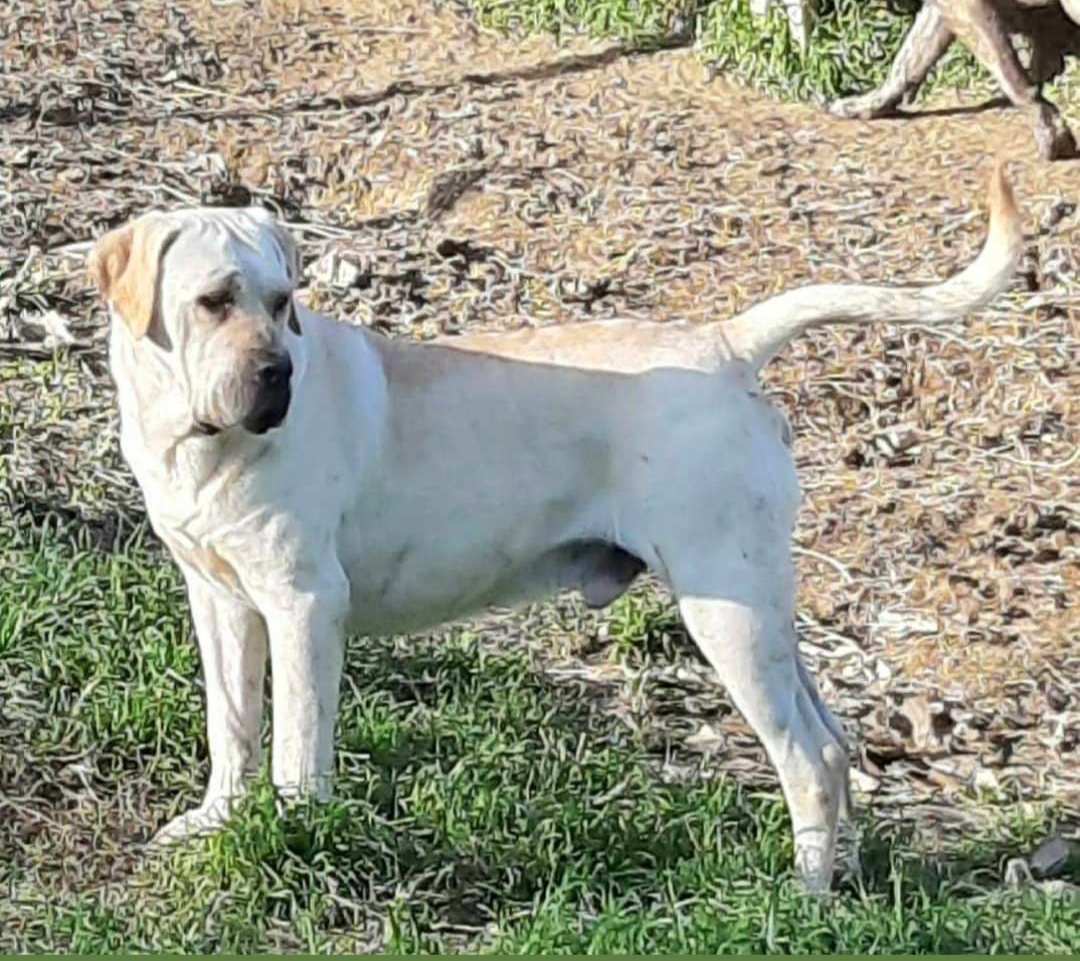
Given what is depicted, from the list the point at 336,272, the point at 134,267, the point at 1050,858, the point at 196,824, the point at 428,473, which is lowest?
the point at 336,272

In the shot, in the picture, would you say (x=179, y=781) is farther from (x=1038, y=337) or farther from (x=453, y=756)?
(x=1038, y=337)

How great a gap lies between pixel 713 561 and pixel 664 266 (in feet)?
13.5

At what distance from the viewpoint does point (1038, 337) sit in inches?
305

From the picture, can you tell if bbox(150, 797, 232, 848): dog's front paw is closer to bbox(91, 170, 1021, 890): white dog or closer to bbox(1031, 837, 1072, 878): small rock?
bbox(91, 170, 1021, 890): white dog

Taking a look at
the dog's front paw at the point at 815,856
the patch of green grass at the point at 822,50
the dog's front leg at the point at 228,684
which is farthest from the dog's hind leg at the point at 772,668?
the patch of green grass at the point at 822,50

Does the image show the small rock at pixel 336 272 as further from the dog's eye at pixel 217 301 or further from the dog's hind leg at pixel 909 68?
the dog's eye at pixel 217 301

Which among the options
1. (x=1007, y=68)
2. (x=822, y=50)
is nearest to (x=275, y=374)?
(x=1007, y=68)

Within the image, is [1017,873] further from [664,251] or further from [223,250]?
[664,251]

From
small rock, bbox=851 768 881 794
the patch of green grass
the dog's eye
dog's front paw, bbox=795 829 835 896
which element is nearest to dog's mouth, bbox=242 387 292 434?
the dog's eye

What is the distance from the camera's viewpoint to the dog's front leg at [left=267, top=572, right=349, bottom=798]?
4484mm

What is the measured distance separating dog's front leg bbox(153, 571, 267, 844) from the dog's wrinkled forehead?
66cm

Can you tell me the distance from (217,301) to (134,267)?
0.17m

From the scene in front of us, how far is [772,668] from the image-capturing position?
458 cm

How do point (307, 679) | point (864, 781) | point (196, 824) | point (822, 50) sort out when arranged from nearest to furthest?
Answer: point (307, 679) → point (196, 824) → point (864, 781) → point (822, 50)
